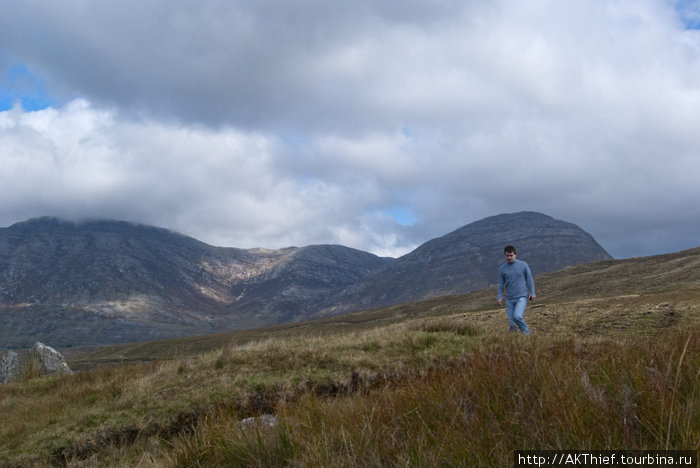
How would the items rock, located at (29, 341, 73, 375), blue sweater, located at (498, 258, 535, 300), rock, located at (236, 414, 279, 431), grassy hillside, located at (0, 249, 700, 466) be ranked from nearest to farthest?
grassy hillside, located at (0, 249, 700, 466)
rock, located at (236, 414, 279, 431)
blue sweater, located at (498, 258, 535, 300)
rock, located at (29, 341, 73, 375)

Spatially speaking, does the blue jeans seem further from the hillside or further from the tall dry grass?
the tall dry grass

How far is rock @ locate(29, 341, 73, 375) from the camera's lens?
20.3 meters

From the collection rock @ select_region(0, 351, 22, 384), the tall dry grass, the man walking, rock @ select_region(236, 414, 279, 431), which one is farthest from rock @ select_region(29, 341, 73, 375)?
the tall dry grass

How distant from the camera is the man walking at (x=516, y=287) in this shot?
40.0 feet

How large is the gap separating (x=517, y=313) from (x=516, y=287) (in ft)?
2.36

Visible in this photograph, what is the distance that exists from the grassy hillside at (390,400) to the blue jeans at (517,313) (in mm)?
926

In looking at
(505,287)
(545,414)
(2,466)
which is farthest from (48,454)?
(505,287)

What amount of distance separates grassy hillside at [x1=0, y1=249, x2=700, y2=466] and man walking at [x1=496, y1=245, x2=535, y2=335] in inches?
42.7

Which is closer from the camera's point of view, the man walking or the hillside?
the man walking

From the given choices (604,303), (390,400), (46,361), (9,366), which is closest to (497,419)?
(390,400)

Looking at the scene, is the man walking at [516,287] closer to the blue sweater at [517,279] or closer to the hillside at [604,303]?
the blue sweater at [517,279]

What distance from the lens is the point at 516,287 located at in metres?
12.2

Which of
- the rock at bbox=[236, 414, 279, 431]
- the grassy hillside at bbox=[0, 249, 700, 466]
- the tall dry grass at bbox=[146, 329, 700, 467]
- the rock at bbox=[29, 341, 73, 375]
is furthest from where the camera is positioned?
the rock at bbox=[29, 341, 73, 375]

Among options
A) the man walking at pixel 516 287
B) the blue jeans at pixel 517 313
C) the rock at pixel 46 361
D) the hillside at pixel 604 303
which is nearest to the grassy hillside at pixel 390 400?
the hillside at pixel 604 303
